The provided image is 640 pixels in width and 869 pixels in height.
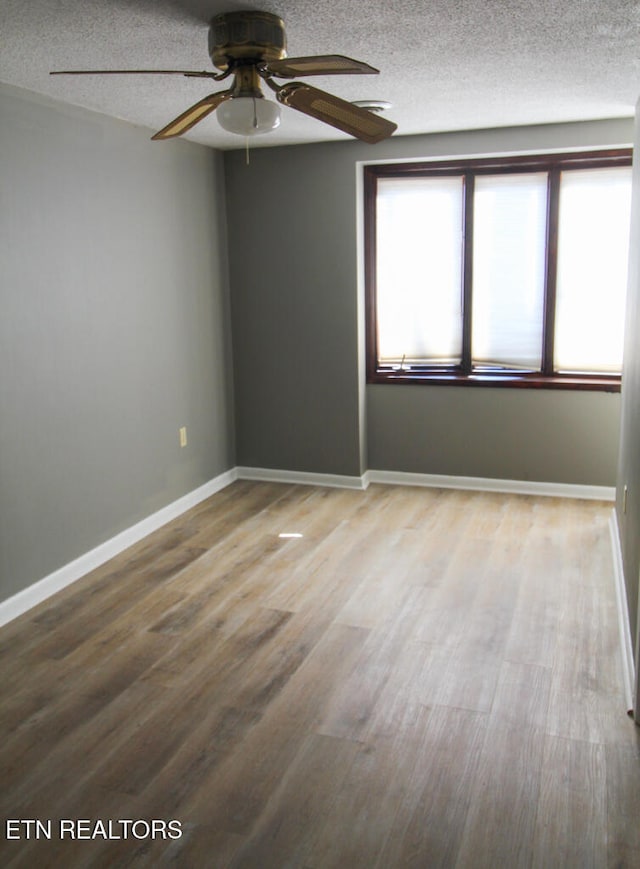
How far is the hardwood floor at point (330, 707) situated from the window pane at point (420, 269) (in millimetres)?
1464

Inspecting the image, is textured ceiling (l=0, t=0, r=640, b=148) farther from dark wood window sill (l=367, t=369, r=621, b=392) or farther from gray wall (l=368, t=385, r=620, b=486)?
gray wall (l=368, t=385, r=620, b=486)

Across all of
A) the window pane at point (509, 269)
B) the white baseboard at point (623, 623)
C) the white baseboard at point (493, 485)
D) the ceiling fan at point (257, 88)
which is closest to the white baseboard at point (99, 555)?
the white baseboard at point (493, 485)

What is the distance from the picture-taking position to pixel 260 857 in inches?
79.2

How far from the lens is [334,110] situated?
2.43m

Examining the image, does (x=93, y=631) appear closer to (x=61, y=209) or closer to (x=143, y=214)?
(x=61, y=209)

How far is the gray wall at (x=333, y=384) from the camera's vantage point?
488 cm

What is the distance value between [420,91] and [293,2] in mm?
A: 1313

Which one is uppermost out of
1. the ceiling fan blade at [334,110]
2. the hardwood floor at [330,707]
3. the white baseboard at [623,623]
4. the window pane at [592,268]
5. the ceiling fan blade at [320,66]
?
the ceiling fan blade at [320,66]

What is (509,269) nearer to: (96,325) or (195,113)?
(96,325)

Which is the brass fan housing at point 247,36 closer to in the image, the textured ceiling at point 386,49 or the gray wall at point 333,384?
the textured ceiling at point 386,49

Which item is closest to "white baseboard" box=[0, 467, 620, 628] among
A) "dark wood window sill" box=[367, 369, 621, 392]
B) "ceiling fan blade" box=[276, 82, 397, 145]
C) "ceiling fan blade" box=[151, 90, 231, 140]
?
"dark wood window sill" box=[367, 369, 621, 392]

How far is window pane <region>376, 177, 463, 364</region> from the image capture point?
16.4 feet

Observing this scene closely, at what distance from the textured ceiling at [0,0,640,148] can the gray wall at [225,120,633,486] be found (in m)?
0.98

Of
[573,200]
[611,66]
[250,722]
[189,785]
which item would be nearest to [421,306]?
[573,200]
